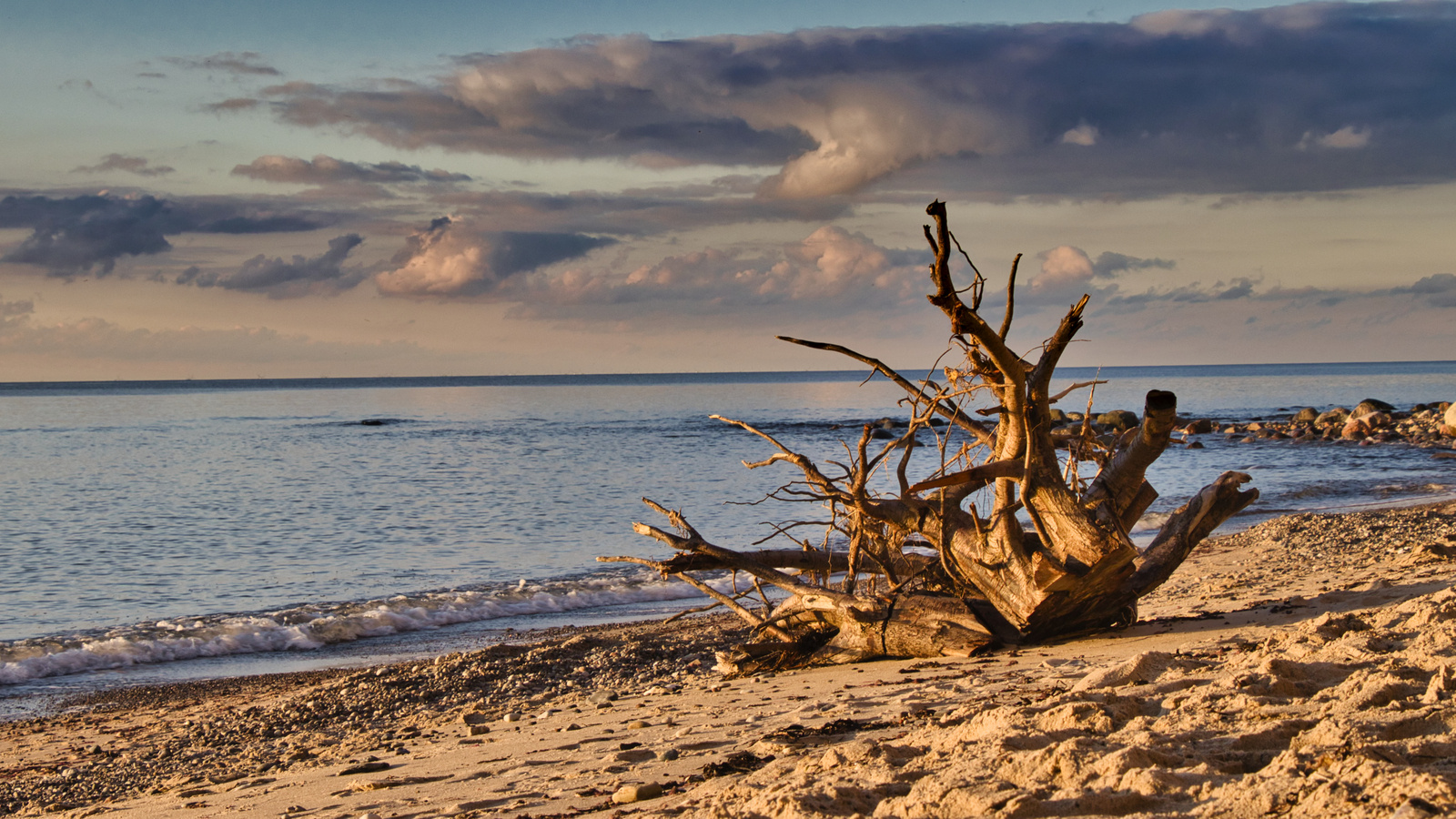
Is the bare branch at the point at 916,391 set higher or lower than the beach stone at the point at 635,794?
higher

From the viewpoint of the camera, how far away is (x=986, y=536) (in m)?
6.86

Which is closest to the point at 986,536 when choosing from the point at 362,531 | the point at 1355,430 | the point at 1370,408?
the point at 362,531

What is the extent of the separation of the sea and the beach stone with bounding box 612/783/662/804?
3302 millimetres

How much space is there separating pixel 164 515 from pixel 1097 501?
19061 millimetres

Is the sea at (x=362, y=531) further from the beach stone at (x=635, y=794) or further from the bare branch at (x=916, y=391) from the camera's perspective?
the beach stone at (x=635, y=794)

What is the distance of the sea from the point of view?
10555 millimetres

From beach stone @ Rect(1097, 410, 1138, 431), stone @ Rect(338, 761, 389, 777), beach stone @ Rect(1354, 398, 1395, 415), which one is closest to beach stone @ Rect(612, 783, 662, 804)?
stone @ Rect(338, 761, 389, 777)

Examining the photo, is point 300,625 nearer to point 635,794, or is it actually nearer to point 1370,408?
point 635,794

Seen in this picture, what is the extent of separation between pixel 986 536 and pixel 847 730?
231 centimetres

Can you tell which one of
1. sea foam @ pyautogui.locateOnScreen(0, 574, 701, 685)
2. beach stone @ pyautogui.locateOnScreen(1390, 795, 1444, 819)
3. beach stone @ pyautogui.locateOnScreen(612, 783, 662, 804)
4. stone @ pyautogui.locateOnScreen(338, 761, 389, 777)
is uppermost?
beach stone @ pyautogui.locateOnScreen(1390, 795, 1444, 819)

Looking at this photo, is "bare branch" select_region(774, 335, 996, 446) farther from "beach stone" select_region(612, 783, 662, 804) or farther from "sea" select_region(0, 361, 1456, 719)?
"beach stone" select_region(612, 783, 662, 804)

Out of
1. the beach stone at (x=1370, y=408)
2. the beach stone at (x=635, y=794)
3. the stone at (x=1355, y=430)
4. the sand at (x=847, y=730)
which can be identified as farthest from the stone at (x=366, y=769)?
the beach stone at (x=1370, y=408)

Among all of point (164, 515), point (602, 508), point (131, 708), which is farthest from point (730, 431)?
point (131, 708)

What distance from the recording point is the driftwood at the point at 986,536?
6238mm
